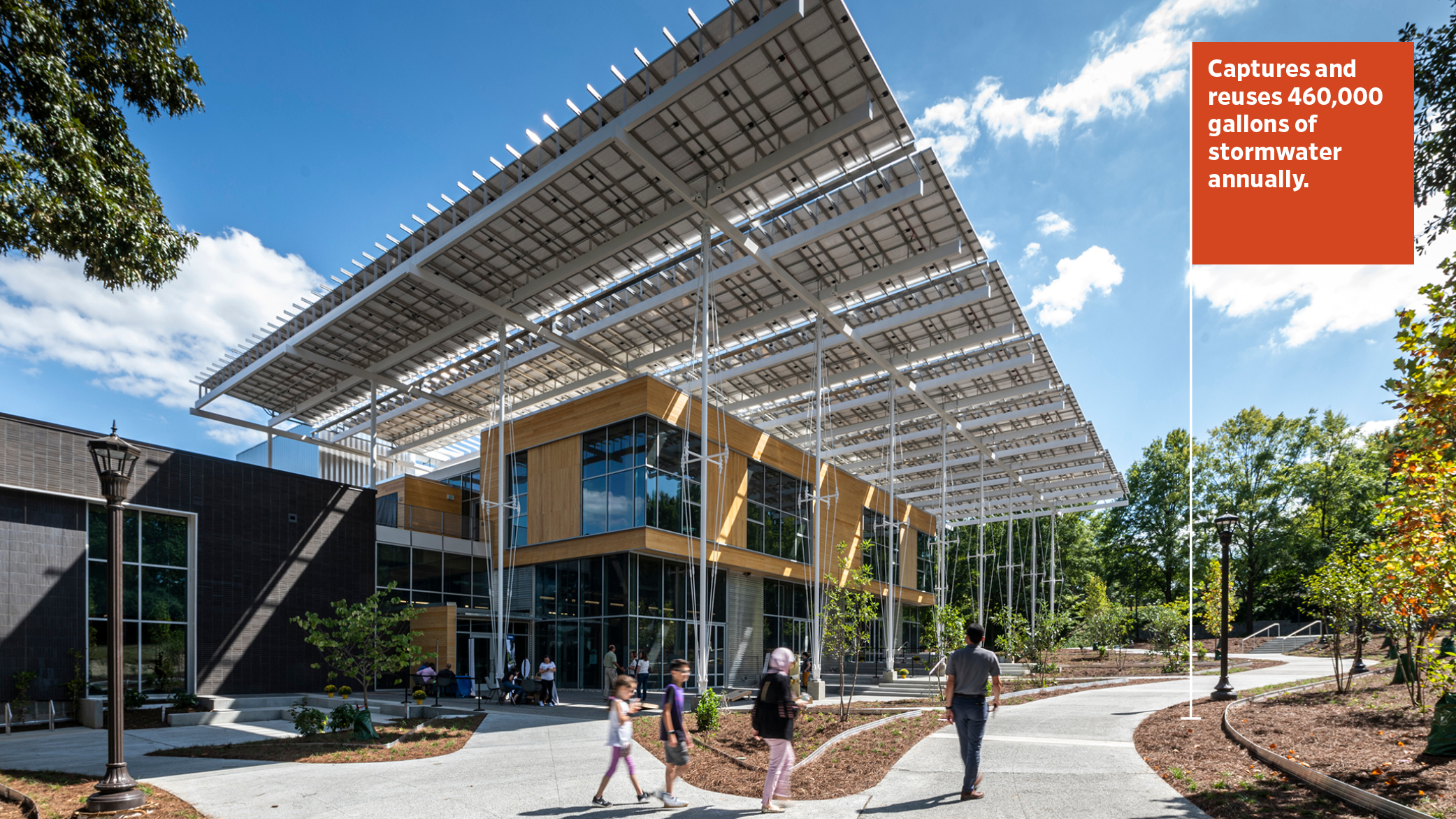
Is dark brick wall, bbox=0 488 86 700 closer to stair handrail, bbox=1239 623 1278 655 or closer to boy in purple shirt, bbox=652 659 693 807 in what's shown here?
boy in purple shirt, bbox=652 659 693 807

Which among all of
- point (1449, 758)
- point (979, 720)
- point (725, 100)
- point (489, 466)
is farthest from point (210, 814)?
point (489, 466)

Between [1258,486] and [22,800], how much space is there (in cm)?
5696

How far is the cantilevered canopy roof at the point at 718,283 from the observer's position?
53.3 ft

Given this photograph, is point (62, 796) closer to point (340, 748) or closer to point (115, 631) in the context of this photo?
point (115, 631)

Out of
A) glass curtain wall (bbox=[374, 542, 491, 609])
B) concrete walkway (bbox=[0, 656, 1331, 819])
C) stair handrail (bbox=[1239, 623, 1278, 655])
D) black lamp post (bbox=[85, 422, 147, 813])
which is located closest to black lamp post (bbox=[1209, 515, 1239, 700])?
concrete walkway (bbox=[0, 656, 1331, 819])

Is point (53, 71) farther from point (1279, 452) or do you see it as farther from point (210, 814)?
point (1279, 452)

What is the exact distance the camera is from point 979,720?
7793 millimetres

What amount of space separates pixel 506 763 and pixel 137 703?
13.7 metres

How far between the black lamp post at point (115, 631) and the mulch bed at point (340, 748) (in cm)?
308

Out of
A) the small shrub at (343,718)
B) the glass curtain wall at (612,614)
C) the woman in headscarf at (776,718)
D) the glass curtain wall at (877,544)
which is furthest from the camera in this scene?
the glass curtain wall at (877,544)

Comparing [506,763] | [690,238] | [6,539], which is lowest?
[506,763]

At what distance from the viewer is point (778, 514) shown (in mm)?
28062

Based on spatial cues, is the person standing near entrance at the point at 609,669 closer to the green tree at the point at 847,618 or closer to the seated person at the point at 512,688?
the seated person at the point at 512,688

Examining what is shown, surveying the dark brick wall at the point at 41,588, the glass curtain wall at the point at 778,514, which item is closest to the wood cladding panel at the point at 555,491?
the glass curtain wall at the point at 778,514
